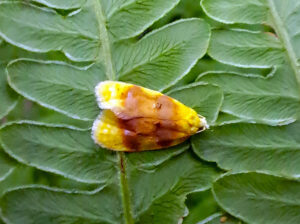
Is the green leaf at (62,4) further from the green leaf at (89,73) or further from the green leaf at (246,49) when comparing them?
the green leaf at (246,49)

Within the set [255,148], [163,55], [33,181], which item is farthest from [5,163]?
[255,148]

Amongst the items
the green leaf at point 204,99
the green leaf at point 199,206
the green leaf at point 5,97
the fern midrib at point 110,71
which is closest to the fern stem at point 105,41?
the fern midrib at point 110,71

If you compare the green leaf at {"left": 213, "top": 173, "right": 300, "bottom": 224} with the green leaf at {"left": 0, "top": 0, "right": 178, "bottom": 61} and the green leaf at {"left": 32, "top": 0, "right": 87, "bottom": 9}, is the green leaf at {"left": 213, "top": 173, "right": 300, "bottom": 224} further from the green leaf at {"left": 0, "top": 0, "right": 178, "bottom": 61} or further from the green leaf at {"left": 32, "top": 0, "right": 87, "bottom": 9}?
the green leaf at {"left": 32, "top": 0, "right": 87, "bottom": 9}

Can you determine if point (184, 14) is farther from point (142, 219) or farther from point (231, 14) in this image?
point (142, 219)

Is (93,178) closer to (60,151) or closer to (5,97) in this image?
(60,151)

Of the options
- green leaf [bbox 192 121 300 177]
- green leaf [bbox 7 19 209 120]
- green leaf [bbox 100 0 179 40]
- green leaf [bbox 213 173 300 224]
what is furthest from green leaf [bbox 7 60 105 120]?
green leaf [bbox 213 173 300 224]

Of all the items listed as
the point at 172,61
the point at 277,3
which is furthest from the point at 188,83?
the point at 277,3

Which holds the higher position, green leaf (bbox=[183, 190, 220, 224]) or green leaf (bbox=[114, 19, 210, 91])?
green leaf (bbox=[114, 19, 210, 91])
